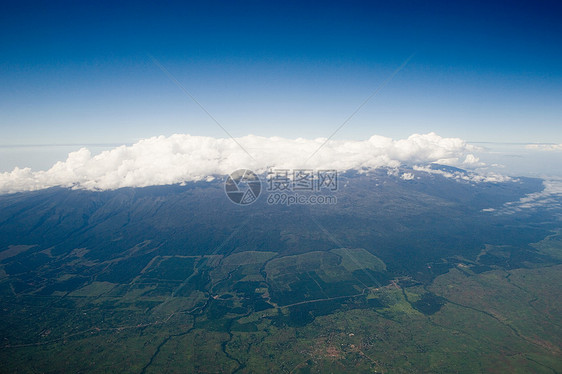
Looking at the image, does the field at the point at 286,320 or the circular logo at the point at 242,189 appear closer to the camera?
the field at the point at 286,320

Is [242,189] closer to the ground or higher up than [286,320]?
higher up

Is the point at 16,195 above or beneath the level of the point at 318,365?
above

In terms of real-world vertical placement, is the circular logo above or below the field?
above

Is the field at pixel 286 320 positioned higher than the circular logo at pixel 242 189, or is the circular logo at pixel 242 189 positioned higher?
the circular logo at pixel 242 189

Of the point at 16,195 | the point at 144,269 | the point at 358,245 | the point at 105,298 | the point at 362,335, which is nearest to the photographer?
the point at 362,335

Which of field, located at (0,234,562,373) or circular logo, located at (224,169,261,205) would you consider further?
circular logo, located at (224,169,261,205)

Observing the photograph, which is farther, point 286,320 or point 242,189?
point 242,189

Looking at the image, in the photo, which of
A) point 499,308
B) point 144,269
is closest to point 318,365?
point 499,308

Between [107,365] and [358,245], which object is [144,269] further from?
[358,245]
